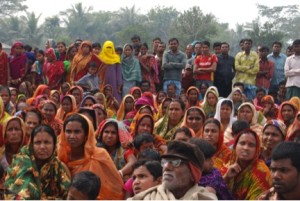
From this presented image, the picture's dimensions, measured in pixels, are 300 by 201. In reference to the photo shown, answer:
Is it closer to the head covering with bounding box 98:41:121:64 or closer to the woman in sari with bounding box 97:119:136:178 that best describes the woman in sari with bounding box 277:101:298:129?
the woman in sari with bounding box 97:119:136:178

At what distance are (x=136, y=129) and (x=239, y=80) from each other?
5709 mm

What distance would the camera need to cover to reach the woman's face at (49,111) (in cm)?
855

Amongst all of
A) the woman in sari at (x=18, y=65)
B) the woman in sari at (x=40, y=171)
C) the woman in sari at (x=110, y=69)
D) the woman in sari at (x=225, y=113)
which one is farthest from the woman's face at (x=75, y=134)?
the woman in sari at (x=18, y=65)

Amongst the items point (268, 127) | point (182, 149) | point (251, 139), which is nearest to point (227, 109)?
point (268, 127)

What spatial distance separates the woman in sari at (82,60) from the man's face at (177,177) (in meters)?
8.92

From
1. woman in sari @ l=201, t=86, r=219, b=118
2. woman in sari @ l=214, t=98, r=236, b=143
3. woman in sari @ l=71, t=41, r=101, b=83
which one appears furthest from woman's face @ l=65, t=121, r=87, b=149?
woman in sari @ l=71, t=41, r=101, b=83

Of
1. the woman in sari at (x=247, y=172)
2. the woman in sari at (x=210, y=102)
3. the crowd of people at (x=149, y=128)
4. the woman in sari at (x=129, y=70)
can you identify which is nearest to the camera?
the crowd of people at (x=149, y=128)

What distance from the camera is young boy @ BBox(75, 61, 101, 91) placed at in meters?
12.5

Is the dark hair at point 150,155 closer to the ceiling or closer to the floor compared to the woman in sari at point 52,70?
closer to the floor

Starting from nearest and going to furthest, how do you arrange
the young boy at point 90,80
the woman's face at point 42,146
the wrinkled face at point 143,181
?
the wrinkled face at point 143,181 < the woman's face at point 42,146 < the young boy at point 90,80

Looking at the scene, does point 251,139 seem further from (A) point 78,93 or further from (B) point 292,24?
(B) point 292,24

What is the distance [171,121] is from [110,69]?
4526mm

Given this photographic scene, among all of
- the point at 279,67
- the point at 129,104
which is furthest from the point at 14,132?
the point at 279,67

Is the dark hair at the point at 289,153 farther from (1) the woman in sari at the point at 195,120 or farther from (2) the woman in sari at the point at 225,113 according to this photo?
(2) the woman in sari at the point at 225,113
